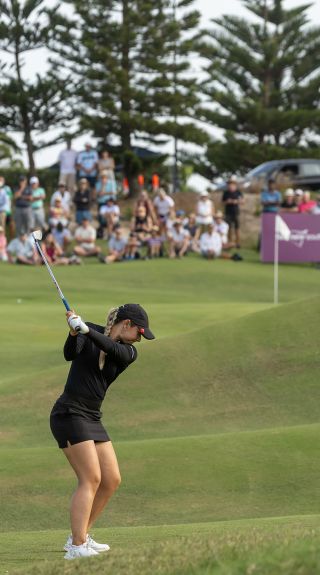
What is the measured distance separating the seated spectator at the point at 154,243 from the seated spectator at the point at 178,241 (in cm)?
34

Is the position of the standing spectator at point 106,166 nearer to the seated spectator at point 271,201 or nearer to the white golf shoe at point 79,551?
the seated spectator at point 271,201

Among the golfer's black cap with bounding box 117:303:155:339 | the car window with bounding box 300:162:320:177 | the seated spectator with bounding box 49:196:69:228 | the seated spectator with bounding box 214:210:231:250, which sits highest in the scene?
the golfer's black cap with bounding box 117:303:155:339

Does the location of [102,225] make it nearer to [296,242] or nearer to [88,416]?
[296,242]

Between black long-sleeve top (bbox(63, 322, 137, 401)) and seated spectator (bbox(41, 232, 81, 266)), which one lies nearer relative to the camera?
black long-sleeve top (bbox(63, 322, 137, 401))

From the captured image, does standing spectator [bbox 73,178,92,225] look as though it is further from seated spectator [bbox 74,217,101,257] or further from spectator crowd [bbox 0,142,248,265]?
seated spectator [bbox 74,217,101,257]

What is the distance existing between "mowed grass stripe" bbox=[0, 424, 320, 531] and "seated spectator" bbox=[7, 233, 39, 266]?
21.8 m

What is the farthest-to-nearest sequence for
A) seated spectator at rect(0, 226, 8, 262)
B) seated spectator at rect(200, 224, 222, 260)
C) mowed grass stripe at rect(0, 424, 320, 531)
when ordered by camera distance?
seated spectator at rect(200, 224, 222, 260) < seated spectator at rect(0, 226, 8, 262) < mowed grass stripe at rect(0, 424, 320, 531)

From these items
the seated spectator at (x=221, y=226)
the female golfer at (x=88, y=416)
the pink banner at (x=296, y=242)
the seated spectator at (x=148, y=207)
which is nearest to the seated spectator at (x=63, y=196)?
the seated spectator at (x=148, y=207)

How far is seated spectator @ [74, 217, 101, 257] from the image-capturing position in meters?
36.7

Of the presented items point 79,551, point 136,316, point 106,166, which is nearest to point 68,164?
Answer: point 106,166

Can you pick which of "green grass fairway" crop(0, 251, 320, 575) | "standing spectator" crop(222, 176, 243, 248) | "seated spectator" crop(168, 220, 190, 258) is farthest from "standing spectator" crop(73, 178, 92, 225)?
"green grass fairway" crop(0, 251, 320, 575)

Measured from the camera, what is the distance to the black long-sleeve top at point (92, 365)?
896cm

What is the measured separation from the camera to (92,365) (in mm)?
9070

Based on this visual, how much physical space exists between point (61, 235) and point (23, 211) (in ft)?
4.13
